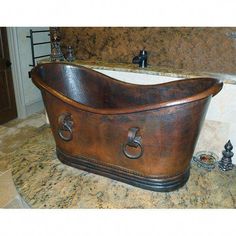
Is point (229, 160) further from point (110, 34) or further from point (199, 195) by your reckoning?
point (110, 34)

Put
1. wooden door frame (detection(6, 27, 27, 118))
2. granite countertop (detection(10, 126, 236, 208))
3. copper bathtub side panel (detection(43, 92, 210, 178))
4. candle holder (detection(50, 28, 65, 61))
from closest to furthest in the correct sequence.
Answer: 1. copper bathtub side panel (detection(43, 92, 210, 178))
2. granite countertop (detection(10, 126, 236, 208))
3. candle holder (detection(50, 28, 65, 61))
4. wooden door frame (detection(6, 27, 27, 118))

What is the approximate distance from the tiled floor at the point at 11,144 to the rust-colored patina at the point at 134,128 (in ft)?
1.36

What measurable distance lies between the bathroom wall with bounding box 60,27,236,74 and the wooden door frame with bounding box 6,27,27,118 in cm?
144

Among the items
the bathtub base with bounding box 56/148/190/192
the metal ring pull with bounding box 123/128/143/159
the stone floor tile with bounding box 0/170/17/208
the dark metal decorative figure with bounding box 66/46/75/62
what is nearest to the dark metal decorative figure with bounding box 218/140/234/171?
the bathtub base with bounding box 56/148/190/192

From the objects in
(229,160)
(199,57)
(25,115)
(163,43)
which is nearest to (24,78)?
(25,115)

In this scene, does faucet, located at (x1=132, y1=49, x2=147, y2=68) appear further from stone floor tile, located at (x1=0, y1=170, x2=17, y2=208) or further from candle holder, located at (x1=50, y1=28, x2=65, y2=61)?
stone floor tile, located at (x1=0, y1=170, x2=17, y2=208)

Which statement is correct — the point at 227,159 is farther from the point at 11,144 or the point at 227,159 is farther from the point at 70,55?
the point at 11,144

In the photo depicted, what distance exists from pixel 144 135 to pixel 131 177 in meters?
0.28

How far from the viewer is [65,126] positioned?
4.34ft

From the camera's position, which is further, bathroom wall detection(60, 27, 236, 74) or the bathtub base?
bathroom wall detection(60, 27, 236, 74)

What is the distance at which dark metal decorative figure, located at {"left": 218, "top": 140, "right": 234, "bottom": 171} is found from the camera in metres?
1.42

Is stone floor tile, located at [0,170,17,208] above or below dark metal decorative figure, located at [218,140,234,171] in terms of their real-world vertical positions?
below

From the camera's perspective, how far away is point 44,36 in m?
3.47

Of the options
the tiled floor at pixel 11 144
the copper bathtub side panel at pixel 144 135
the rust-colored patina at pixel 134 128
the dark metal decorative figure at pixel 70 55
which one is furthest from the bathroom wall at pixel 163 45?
the tiled floor at pixel 11 144
